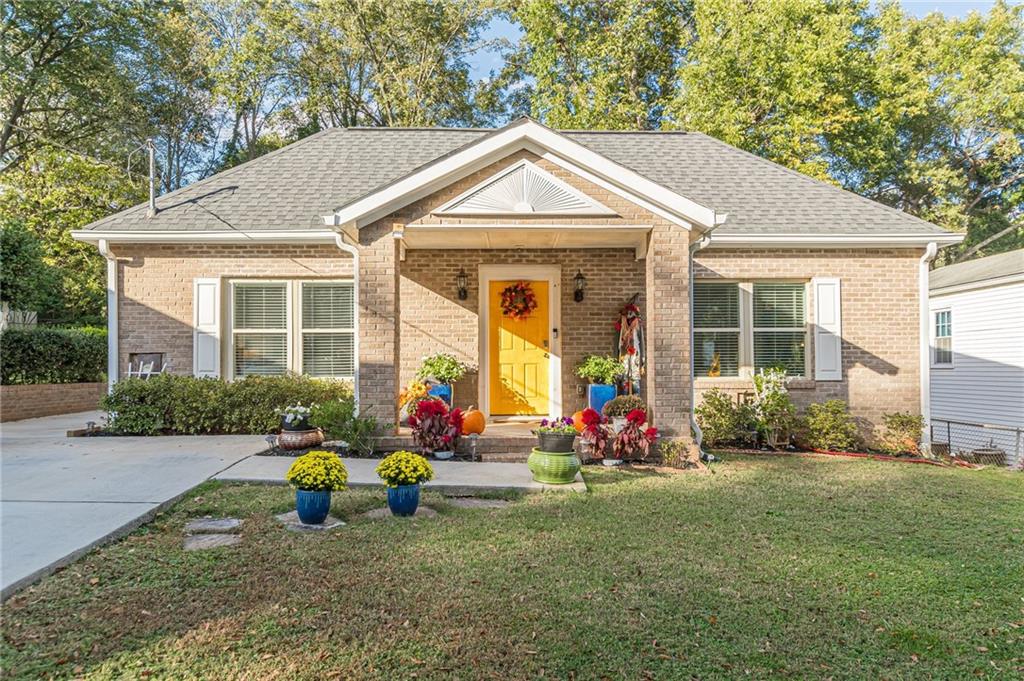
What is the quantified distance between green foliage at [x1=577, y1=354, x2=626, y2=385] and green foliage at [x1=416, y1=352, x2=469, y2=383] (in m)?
1.93

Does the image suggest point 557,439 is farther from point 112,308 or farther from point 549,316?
point 112,308

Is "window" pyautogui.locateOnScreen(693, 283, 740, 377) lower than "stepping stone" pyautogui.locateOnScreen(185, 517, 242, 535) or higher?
higher

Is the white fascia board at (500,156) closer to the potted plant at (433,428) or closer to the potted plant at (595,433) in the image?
the potted plant at (433,428)

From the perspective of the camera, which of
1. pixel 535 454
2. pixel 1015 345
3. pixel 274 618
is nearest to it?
pixel 274 618

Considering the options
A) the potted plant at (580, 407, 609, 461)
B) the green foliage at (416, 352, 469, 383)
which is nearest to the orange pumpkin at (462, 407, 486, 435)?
the green foliage at (416, 352, 469, 383)

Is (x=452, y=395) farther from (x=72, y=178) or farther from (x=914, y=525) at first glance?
(x=72, y=178)

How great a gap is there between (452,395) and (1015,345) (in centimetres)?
1141

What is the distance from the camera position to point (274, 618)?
9.73 ft

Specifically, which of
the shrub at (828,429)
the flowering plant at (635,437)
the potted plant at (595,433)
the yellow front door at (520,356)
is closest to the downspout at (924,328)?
the shrub at (828,429)

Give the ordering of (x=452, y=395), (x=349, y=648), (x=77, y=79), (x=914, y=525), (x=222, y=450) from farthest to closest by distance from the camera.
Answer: (x=77, y=79) → (x=452, y=395) → (x=222, y=450) → (x=914, y=525) → (x=349, y=648)

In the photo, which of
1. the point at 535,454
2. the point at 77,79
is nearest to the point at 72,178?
the point at 77,79

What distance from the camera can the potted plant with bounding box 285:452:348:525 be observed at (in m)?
4.41

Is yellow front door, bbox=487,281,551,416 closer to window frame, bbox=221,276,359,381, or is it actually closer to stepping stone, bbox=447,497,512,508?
window frame, bbox=221,276,359,381

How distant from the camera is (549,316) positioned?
9.44 m
